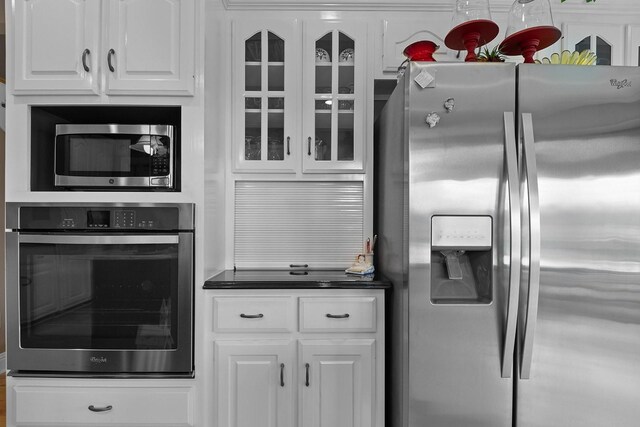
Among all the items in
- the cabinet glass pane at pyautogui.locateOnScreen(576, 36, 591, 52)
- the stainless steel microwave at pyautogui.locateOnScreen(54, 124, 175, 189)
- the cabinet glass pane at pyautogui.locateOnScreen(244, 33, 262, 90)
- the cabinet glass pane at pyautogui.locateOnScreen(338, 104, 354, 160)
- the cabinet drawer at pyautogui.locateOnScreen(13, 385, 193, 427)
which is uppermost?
the cabinet glass pane at pyautogui.locateOnScreen(576, 36, 591, 52)

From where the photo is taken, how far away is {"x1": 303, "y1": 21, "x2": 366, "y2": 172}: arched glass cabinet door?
7.12 feet

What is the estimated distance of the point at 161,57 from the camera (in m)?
1.70

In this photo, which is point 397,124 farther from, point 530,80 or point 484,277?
point 484,277

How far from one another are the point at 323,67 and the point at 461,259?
4.41 feet

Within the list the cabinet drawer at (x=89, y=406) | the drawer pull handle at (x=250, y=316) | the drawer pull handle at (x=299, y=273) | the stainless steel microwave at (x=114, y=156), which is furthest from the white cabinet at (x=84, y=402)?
the stainless steel microwave at (x=114, y=156)

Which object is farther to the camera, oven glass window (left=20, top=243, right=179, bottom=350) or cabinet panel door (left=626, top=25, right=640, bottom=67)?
cabinet panel door (left=626, top=25, right=640, bottom=67)

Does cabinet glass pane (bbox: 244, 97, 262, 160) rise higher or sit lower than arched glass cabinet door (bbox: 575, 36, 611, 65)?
lower

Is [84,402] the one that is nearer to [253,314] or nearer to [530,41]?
[253,314]

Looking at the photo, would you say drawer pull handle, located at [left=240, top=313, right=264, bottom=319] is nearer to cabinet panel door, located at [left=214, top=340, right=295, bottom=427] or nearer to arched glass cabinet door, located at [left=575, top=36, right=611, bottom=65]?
cabinet panel door, located at [left=214, top=340, right=295, bottom=427]

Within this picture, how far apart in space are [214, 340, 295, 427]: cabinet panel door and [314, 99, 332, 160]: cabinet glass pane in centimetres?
108

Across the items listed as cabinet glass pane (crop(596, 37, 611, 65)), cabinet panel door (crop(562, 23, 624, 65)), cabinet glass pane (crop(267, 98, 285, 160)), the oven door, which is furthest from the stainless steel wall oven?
cabinet glass pane (crop(596, 37, 611, 65))

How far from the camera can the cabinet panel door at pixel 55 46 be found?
1690 millimetres

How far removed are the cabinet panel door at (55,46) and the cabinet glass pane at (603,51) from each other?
105 inches

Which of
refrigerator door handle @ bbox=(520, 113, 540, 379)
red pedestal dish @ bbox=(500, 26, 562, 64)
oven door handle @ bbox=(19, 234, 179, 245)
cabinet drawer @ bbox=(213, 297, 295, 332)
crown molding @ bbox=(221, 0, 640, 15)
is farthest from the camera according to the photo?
crown molding @ bbox=(221, 0, 640, 15)
